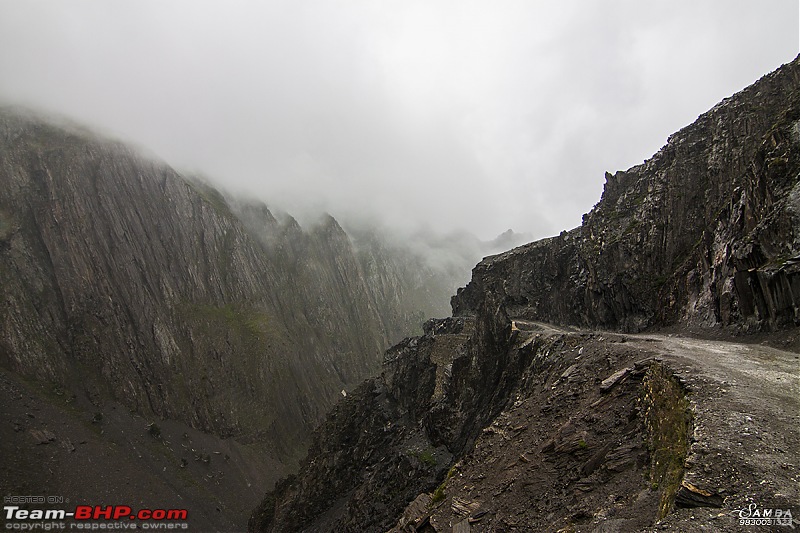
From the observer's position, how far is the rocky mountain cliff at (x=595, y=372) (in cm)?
1237

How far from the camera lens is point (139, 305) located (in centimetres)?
12338

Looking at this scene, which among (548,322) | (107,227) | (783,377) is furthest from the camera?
(107,227)

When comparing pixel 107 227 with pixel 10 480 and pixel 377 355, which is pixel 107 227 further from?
pixel 377 355

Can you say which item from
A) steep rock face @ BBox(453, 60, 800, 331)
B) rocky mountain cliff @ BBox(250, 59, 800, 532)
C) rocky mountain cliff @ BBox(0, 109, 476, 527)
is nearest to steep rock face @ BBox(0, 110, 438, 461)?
rocky mountain cliff @ BBox(0, 109, 476, 527)

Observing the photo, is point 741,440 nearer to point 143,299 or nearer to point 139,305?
point 139,305

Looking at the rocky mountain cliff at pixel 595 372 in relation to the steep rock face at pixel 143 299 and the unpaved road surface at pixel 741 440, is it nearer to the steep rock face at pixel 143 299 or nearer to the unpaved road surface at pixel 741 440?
the unpaved road surface at pixel 741 440

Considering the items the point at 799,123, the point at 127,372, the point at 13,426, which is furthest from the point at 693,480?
the point at 127,372

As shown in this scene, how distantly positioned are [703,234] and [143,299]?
138945 mm

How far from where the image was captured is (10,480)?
76.4 metres

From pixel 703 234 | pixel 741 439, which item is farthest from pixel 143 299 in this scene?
pixel 741 439

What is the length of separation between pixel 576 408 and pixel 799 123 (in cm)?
2368

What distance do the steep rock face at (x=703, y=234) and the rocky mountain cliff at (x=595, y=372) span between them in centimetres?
14

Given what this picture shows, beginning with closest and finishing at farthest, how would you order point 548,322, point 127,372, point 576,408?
point 576,408
point 548,322
point 127,372

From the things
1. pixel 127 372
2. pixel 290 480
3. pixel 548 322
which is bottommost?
pixel 290 480
